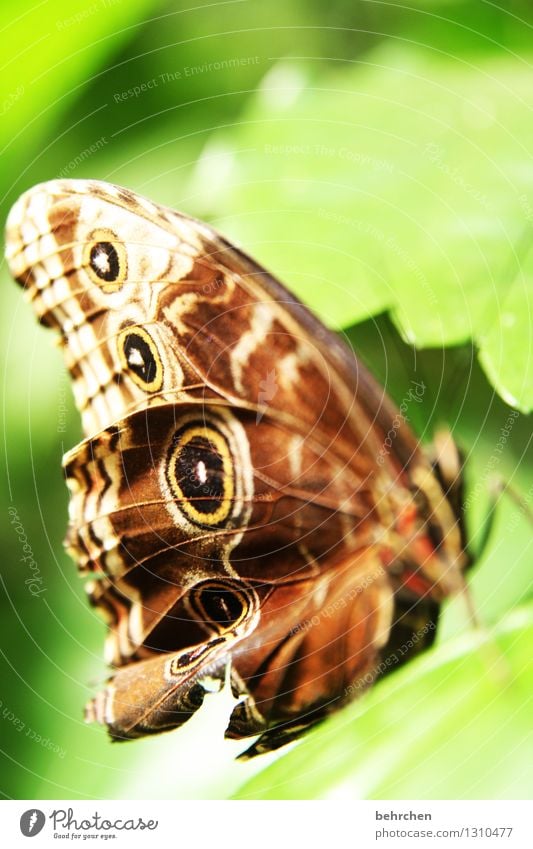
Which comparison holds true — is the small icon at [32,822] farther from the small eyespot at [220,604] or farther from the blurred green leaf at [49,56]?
the blurred green leaf at [49,56]

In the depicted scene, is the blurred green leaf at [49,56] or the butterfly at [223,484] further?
the blurred green leaf at [49,56]

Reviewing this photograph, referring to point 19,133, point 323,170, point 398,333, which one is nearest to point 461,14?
point 323,170

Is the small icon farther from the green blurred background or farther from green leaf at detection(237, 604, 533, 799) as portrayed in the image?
green leaf at detection(237, 604, 533, 799)

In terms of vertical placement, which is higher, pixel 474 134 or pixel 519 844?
pixel 474 134

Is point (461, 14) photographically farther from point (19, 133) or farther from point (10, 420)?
point (10, 420)

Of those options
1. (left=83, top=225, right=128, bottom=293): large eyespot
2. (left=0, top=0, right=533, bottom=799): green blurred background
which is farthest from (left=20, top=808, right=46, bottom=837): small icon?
(left=83, top=225, right=128, bottom=293): large eyespot

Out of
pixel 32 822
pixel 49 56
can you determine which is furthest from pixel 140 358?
pixel 32 822

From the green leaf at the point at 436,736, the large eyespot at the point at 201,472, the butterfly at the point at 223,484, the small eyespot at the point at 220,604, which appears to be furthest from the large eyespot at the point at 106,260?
the green leaf at the point at 436,736
